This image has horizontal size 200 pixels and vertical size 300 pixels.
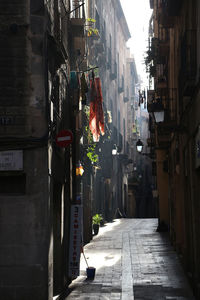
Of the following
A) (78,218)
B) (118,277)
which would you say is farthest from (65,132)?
(118,277)

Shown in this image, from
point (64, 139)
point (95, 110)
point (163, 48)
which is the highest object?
point (163, 48)

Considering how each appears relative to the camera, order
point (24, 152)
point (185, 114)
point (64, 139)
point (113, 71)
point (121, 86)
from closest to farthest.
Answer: point (24, 152) → point (64, 139) → point (185, 114) → point (113, 71) → point (121, 86)

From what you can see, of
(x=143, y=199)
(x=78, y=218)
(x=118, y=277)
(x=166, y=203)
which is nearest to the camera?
(x=78, y=218)

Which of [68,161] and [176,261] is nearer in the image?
[68,161]

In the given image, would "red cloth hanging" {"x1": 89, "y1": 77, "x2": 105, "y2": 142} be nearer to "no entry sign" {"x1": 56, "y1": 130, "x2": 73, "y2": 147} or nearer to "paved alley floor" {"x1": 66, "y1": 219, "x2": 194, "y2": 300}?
"paved alley floor" {"x1": 66, "y1": 219, "x2": 194, "y2": 300}

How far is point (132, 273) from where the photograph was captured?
14.0 metres

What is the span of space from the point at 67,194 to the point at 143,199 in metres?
43.6

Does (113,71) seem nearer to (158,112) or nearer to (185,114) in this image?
(158,112)

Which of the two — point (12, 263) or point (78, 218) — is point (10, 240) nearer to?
point (12, 263)


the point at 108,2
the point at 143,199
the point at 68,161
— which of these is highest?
the point at 108,2

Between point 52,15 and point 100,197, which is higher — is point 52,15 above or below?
above

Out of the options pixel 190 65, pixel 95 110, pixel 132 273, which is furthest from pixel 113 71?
pixel 190 65

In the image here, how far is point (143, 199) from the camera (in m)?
56.8

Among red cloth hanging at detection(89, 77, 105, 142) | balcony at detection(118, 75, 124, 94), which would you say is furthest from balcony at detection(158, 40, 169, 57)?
balcony at detection(118, 75, 124, 94)
